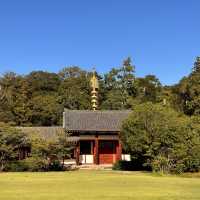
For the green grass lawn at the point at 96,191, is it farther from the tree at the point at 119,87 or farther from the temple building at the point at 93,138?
the tree at the point at 119,87

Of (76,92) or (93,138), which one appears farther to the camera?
(76,92)

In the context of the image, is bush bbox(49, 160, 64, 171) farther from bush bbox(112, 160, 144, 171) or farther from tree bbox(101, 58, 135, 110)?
tree bbox(101, 58, 135, 110)

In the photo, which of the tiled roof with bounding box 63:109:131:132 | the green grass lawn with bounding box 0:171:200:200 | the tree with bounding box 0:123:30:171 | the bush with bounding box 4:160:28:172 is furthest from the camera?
the tiled roof with bounding box 63:109:131:132

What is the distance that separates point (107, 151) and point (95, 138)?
2059 mm

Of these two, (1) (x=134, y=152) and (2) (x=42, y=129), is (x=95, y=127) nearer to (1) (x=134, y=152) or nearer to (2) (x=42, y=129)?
(2) (x=42, y=129)

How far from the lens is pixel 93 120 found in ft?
164

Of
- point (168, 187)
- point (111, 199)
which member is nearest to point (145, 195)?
point (111, 199)

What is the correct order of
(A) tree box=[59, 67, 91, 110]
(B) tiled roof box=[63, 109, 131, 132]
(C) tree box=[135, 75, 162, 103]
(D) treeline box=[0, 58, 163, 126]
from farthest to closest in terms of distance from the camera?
(C) tree box=[135, 75, 162, 103] → (A) tree box=[59, 67, 91, 110] → (D) treeline box=[0, 58, 163, 126] → (B) tiled roof box=[63, 109, 131, 132]

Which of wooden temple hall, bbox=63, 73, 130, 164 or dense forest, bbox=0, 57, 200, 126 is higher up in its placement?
dense forest, bbox=0, 57, 200, 126

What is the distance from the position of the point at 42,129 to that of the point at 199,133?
778 inches

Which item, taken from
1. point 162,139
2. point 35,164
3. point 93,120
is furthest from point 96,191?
point 93,120

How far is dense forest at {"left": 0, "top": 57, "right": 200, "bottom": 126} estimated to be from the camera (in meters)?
63.8

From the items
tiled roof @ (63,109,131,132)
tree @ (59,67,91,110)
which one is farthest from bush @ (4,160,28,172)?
tree @ (59,67,91,110)

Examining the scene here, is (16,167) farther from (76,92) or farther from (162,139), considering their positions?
(76,92)
